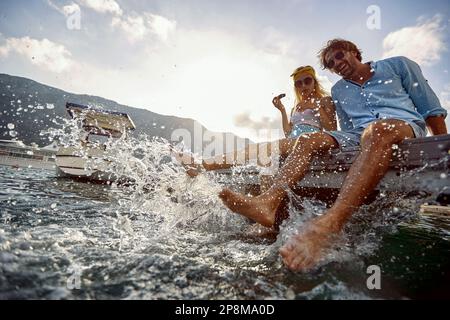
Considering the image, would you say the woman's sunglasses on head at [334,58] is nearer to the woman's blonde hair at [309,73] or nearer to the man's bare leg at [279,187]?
the man's bare leg at [279,187]

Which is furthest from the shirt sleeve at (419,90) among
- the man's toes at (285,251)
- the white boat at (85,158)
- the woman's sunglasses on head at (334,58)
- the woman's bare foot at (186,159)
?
the white boat at (85,158)

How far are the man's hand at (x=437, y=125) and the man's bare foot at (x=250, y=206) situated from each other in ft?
5.72

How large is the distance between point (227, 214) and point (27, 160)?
3416cm

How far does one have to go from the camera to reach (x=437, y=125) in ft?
7.57

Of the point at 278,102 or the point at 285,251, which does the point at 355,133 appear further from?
the point at 278,102

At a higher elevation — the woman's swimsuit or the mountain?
the mountain

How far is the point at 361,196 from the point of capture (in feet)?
5.41

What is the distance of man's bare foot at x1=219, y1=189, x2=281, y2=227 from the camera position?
191 cm

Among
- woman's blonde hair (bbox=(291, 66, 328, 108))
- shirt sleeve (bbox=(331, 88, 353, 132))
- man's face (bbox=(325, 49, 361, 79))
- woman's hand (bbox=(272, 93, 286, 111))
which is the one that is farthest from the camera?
woman's hand (bbox=(272, 93, 286, 111))

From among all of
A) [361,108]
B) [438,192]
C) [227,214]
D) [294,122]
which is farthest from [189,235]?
[294,122]

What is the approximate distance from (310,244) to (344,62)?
224 centimetres

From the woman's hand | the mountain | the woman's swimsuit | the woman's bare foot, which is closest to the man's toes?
the woman's bare foot

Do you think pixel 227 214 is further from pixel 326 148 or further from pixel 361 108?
pixel 361 108

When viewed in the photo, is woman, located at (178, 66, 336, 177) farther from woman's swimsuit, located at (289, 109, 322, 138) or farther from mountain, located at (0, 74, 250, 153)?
mountain, located at (0, 74, 250, 153)
